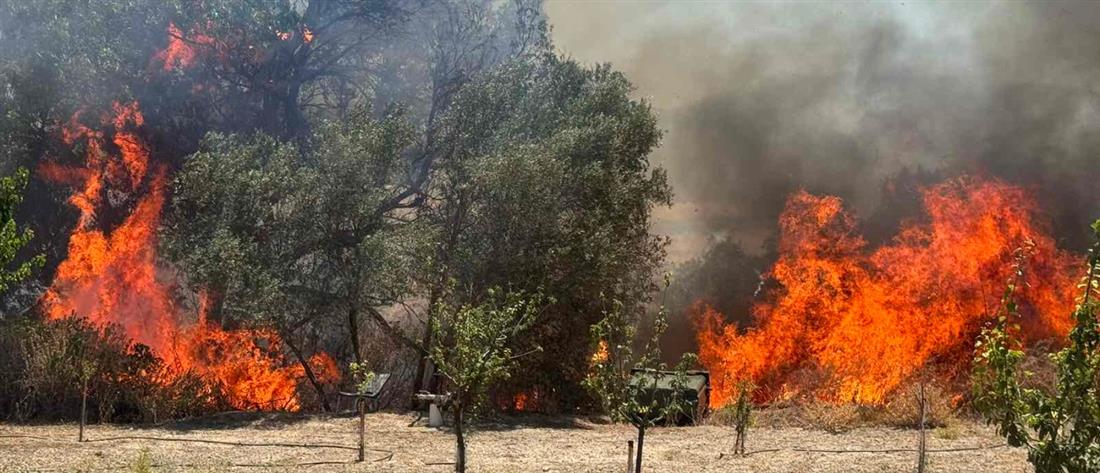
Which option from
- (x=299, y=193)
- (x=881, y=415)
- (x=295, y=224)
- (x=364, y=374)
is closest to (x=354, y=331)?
(x=295, y=224)

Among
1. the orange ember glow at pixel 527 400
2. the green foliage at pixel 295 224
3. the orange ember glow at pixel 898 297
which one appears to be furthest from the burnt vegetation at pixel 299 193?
the orange ember glow at pixel 898 297

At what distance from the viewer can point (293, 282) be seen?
23531mm

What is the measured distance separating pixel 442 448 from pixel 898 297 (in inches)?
643

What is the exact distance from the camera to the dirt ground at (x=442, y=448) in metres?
14.8

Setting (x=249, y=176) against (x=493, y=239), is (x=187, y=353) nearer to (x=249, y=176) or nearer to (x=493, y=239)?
(x=249, y=176)

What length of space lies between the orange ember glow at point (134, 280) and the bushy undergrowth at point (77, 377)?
8.01 ft

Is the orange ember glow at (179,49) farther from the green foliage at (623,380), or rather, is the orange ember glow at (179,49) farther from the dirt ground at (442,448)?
the green foliage at (623,380)

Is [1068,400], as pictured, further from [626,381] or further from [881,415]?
[881,415]

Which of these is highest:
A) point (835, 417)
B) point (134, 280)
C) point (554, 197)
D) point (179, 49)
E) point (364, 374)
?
point (179, 49)

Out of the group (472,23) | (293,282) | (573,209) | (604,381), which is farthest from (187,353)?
(604,381)

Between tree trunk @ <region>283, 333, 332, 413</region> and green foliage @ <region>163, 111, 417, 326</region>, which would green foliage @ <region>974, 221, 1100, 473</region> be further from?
tree trunk @ <region>283, 333, 332, 413</region>

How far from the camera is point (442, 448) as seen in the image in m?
17.8

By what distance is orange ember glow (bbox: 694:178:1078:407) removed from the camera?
26438mm

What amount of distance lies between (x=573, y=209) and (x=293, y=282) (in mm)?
8124
